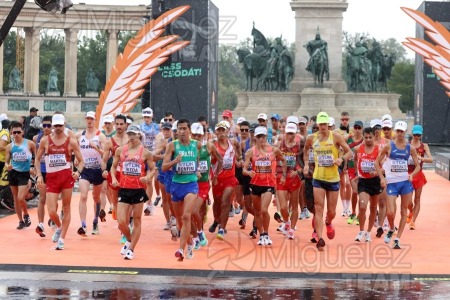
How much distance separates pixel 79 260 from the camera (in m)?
15.0

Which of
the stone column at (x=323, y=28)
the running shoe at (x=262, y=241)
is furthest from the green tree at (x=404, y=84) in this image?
the running shoe at (x=262, y=241)

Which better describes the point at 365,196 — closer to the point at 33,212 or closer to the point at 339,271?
the point at 339,271

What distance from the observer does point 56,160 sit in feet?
53.9

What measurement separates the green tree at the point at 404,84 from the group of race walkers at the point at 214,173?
9415 centimetres

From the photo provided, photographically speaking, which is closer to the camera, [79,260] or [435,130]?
[79,260]

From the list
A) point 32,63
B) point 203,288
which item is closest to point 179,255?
point 203,288

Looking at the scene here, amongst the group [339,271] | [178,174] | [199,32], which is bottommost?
[339,271]

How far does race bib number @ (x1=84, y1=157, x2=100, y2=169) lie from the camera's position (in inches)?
718

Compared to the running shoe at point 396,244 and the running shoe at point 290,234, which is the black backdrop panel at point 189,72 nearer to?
the running shoe at point 290,234

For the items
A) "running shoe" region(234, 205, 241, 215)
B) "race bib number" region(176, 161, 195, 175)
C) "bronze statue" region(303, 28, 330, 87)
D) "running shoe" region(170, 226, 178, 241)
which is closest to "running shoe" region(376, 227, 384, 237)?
"running shoe" region(170, 226, 178, 241)

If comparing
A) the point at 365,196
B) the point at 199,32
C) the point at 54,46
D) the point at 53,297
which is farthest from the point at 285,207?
the point at 54,46

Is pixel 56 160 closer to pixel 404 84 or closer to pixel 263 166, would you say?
pixel 263 166

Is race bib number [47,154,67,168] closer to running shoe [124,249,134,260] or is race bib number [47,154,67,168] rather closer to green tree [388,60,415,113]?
running shoe [124,249,134,260]

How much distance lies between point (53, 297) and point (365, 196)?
7062mm
